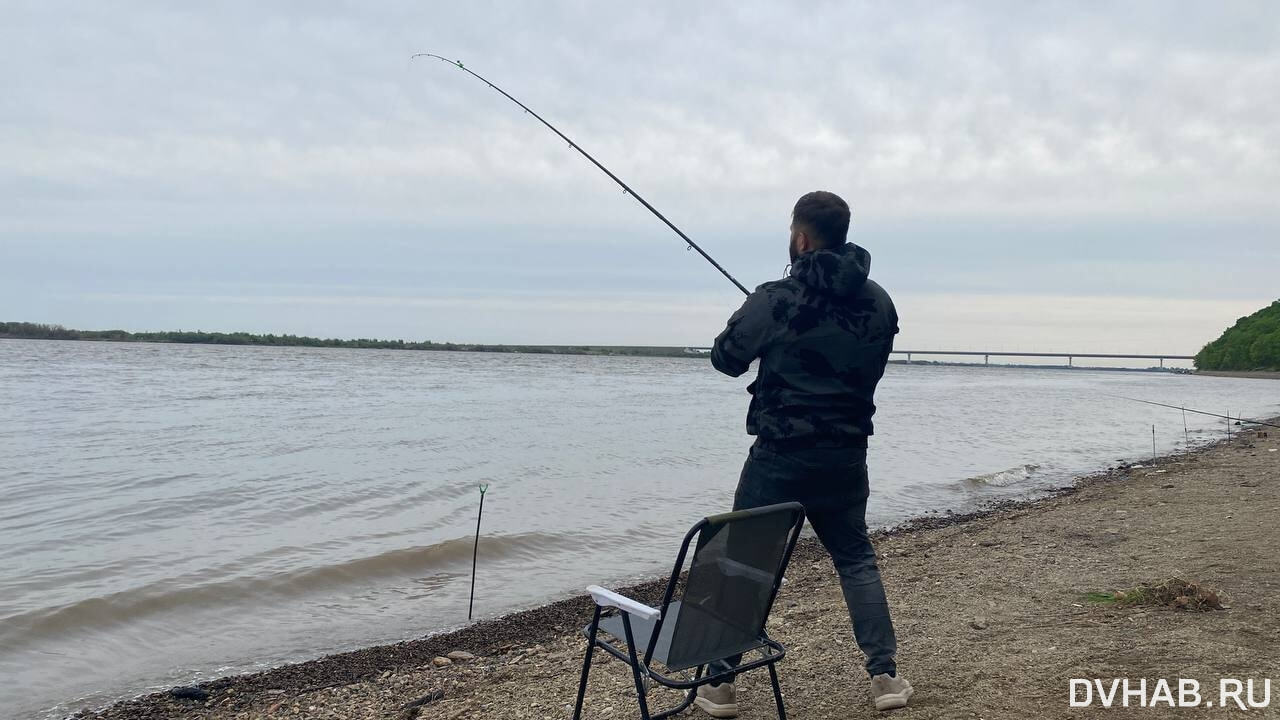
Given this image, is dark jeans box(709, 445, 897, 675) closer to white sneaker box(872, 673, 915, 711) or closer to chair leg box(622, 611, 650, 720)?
white sneaker box(872, 673, 915, 711)

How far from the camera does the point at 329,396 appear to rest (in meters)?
28.3

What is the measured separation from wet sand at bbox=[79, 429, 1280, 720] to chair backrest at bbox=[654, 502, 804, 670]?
2.48 feet

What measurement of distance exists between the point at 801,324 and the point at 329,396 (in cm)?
2768

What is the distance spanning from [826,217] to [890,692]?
5.85ft

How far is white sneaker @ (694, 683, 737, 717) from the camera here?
3.36m

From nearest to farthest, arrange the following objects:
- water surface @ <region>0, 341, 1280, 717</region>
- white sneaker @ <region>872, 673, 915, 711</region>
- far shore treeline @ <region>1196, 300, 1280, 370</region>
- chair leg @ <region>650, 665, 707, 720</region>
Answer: chair leg @ <region>650, 665, 707, 720</region> < white sneaker @ <region>872, 673, 915, 711</region> < water surface @ <region>0, 341, 1280, 717</region> < far shore treeline @ <region>1196, 300, 1280, 370</region>

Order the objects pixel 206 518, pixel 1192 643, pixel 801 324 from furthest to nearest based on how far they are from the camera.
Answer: pixel 206 518
pixel 1192 643
pixel 801 324

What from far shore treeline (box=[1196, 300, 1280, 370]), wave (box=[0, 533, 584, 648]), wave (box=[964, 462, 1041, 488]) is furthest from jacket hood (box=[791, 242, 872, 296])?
far shore treeline (box=[1196, 300, 1280, 370])

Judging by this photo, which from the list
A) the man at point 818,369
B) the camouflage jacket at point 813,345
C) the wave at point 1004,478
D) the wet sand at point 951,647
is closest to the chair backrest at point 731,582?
the man at point 818,369

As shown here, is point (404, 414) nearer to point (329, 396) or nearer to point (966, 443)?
point (329, 396)

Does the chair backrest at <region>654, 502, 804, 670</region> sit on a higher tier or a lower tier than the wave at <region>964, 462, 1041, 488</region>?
higher

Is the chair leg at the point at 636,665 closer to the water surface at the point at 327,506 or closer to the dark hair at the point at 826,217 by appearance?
the dark hair at the point at 826,217

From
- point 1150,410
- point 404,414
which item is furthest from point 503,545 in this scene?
point 1150,410

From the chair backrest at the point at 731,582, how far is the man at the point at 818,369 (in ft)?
0.74
